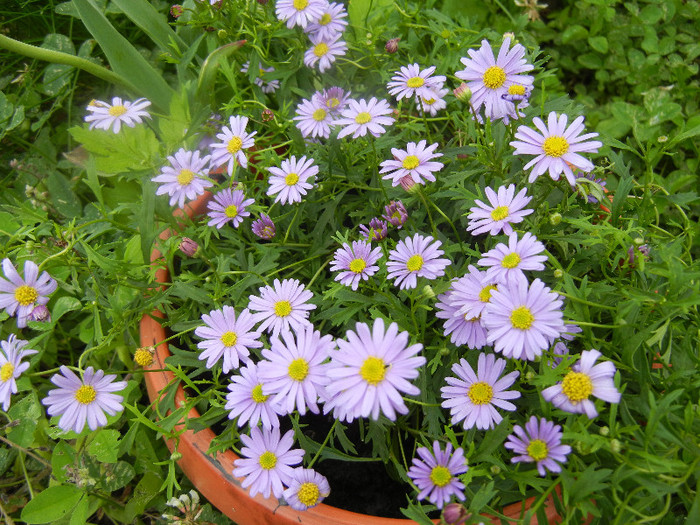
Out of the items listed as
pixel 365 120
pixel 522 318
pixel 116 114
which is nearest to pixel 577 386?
pixel 522 318

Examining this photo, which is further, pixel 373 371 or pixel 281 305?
pixel 281 305

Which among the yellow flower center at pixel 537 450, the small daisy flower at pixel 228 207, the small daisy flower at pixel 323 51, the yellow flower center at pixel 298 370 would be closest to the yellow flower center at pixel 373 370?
the yellow flower center at pixel 298 370

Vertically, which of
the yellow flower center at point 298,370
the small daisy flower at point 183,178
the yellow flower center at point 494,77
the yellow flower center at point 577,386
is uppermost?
the yellow flower center at point 494,77

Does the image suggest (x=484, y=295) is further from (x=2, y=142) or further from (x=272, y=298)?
(x=2, y=142)

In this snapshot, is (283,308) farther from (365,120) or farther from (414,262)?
(365,120)

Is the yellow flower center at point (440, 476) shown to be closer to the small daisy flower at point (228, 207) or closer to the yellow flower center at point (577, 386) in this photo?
the yellow flower center at point (577, 386)

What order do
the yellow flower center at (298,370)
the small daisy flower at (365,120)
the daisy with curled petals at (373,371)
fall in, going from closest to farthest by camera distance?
the daisy with curled petals at (373,371) → the yellow flower center at (298,370) → the small daisy flower at (365,120)

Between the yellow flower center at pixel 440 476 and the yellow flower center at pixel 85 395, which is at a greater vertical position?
the yellow flower center at pixel 85 395
